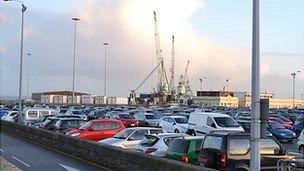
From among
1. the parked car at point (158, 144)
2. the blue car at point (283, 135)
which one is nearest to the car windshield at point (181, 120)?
the blue car at point (283, 135)

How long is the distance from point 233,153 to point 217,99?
156473 mm

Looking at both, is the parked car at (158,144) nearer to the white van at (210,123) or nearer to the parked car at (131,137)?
the parked car at (131,137)

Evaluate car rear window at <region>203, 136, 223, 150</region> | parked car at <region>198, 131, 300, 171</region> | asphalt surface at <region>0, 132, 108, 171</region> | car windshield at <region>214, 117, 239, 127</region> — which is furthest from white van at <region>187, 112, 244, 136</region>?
parked car at <region>198, 131, 300, 171</region>

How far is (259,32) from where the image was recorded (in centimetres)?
1030

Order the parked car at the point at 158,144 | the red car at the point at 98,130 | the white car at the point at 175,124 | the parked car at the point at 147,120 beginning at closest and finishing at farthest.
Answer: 1. the parked car at the point at 158,144
2. the red car at the point at 98,130
3. the white car at the point at 175,124
4. the parked car at the point at 147,120

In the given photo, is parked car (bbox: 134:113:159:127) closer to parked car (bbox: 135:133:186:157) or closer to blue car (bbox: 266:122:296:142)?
blue car (bbox: 266:122:296:142)

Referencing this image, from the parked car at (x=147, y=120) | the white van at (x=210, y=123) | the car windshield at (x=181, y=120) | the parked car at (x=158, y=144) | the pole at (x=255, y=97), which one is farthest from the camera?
the parked car at (x=147, y=120)

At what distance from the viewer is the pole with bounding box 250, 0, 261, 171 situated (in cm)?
969

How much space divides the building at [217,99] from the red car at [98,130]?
139m

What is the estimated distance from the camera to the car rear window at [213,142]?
48.1ft

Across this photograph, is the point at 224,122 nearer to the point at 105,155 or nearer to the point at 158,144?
the point at 158,144

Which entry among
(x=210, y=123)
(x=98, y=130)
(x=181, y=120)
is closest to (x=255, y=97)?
(x=98, y=130)

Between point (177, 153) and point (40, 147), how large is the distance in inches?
543

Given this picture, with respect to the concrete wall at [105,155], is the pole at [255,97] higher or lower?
higher
